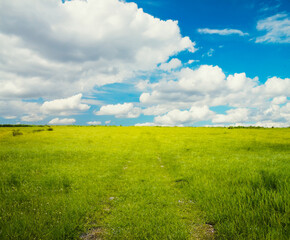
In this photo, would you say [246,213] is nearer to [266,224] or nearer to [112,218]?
[266,224]

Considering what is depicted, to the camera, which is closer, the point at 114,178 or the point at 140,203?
the point at 140,203

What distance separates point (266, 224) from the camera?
234 inches

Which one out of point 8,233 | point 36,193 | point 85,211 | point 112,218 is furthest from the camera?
point 36,193

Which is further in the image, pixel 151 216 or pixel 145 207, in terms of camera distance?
pixel 145 207

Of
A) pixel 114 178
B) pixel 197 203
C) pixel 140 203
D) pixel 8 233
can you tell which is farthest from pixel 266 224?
pixel 114 178

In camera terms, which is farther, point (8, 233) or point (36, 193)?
point (36, 193)

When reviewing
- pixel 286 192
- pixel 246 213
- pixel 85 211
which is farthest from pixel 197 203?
pixel 85 211

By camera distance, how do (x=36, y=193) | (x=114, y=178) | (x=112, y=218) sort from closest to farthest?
(x=112, y=218) < (x=36, y=193) < (x=114, y=178)

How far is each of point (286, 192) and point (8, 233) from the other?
10.7 m

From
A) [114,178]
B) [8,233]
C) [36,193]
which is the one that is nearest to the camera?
[8,233]

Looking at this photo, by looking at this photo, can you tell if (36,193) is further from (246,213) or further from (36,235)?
(246,213)

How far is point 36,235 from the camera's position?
19.6 ft

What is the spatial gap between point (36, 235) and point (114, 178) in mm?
7509

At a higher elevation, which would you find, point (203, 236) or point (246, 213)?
point (246, 213)
